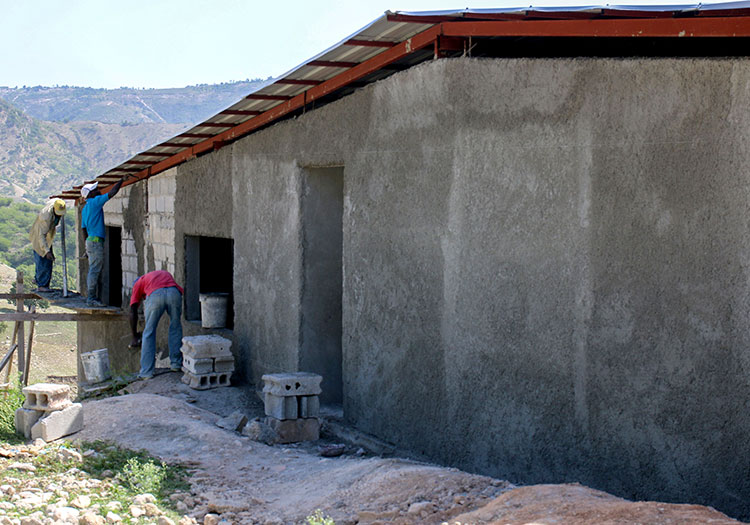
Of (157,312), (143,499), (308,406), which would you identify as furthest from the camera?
(157,312)

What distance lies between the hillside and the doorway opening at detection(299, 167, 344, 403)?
249ft

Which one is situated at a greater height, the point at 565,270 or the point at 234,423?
the point at 565,270

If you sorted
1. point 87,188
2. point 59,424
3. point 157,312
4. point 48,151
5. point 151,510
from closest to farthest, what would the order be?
point 151,510 < point 59,424 < point 157,312 < point 87,188 < point 48,151

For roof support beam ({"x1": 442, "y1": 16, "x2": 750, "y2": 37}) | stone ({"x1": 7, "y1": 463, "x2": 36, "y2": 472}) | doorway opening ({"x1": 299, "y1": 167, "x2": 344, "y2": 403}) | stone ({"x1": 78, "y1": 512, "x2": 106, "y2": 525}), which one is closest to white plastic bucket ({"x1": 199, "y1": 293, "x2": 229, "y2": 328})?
doorway opening ({"x1": 299, "y1": 167, "x2": 344, "y2": 403})

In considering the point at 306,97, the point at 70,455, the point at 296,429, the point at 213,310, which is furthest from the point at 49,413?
the point at 306,97

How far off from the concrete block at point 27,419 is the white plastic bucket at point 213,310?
351 centimetres

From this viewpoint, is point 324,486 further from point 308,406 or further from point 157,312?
point 157,312

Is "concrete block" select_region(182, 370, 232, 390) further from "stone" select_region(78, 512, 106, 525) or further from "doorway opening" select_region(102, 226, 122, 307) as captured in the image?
"doorway opening" select_region(102, 226, 122, 307)

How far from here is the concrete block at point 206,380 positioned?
9367mm

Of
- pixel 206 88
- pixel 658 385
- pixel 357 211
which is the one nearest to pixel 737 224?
pixel 658 385

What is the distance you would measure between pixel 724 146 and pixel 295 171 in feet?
15.7

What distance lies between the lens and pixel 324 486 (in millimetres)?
5559

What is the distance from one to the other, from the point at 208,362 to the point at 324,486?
422 centimetres

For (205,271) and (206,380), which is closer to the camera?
(206,380)
